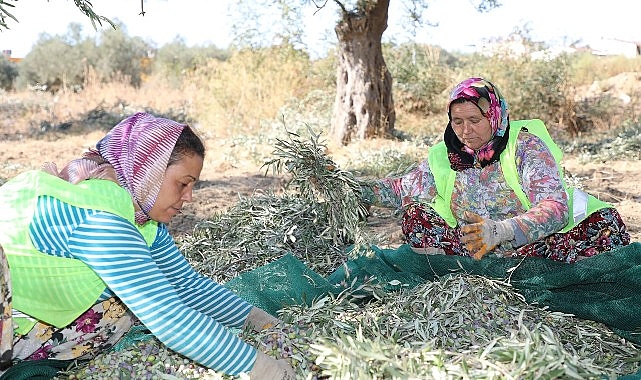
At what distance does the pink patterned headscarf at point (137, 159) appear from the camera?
1.95 metres

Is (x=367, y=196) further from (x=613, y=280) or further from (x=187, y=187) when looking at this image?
(x=187, y=187)

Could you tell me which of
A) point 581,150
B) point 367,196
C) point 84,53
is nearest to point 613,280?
point 367,196

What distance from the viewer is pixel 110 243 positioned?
1.87 meters

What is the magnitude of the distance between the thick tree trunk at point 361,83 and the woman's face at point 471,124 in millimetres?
5650

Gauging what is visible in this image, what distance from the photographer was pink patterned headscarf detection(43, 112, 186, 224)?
6.41ft

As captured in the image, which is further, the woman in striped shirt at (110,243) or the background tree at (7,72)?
the background tree at (7,72)

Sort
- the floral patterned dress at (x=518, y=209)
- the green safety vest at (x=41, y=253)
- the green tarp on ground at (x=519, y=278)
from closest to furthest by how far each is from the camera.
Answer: the green safety vest at (x=41, y=253)
the green tarp on ground at (x=519, y=278)
the floral patterned dress at (x=518, y=209)

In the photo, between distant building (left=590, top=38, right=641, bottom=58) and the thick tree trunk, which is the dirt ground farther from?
distant building (left=590, top=38, right=641, bottom=58)

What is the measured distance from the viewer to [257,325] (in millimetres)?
2469

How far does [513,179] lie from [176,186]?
1705 mm

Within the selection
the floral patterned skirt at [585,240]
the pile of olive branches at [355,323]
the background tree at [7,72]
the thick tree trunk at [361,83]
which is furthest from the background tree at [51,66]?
the floral patterned skirt at [585,240]

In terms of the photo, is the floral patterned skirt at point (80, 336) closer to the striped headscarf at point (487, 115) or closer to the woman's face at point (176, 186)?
the woman's face at point (176, 186)

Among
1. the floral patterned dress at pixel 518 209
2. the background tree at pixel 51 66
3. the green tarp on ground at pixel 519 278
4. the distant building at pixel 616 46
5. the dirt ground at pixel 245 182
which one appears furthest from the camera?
the distant building at pixel 616 46

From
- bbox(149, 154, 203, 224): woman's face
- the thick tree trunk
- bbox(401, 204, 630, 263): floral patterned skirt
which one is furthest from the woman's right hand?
the thick tree trunk
